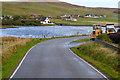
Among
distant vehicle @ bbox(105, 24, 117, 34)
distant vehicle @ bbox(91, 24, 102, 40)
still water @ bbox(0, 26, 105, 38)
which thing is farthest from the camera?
still water @ bbox(0, 26, 105, 38)

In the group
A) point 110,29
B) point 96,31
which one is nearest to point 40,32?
point 96,31

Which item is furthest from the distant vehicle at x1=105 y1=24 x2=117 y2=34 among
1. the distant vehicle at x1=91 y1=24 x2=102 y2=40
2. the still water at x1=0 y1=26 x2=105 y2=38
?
the still water at x1=0 y1=26 x2=105 y2=38

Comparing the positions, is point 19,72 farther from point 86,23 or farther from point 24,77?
point 86,23

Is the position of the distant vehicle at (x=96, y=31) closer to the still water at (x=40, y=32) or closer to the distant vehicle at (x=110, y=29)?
the distant vehicle at (x=110, y=29)

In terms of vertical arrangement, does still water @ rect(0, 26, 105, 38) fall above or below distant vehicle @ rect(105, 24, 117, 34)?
below

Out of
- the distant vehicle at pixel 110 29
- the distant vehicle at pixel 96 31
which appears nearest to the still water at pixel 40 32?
the distant vehicle at pixel 96 31

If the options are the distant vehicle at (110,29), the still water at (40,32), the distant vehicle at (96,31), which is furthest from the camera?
the still water at (40,32)

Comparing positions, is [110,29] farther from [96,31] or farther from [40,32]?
[40,32]

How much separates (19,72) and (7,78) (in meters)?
2.23

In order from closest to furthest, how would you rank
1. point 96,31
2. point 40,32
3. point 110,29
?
point 110,29, point 96,31, point 40,32

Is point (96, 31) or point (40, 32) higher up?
point (96, 31)

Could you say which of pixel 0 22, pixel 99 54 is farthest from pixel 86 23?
pixel 99 54

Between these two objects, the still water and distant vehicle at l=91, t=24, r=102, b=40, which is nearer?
distant vehicle at l=91, t=24, r=102, b=40

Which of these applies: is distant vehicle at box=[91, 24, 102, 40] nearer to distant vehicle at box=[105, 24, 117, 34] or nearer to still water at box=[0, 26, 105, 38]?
distant vehicle at box=[105, 24, 117, 34]
